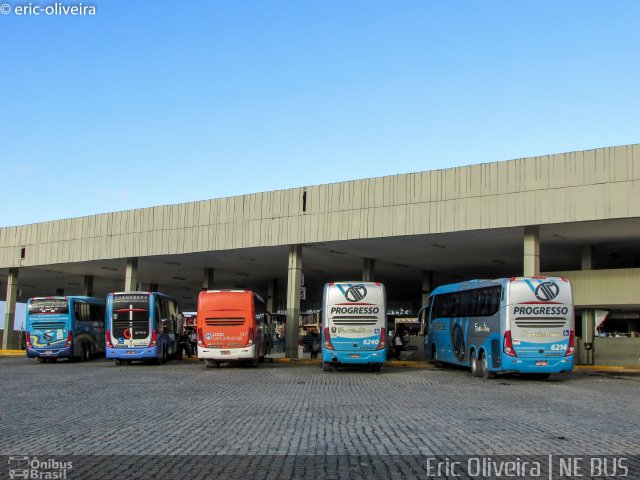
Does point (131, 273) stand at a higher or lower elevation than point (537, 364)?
higher

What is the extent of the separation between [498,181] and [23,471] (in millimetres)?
23415

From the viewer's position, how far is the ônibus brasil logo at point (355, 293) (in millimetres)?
26156

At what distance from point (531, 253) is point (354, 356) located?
8174 millimetres

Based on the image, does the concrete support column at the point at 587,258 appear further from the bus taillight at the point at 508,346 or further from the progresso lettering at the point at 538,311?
the bus taillight at the point at 508,346

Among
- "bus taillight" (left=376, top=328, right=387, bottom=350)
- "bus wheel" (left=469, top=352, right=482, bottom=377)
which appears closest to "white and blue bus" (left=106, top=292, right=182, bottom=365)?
"bus taillight" (left=376, top=328, right=387, bottom=350)

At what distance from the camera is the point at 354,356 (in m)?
26.1

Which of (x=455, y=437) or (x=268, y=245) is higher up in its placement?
(x=268, y=245)

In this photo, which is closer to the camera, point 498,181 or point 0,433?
point 0,433

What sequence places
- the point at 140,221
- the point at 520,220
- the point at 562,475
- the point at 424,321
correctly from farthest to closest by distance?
the point at 140,221 < the point at 424,321 < the point at 520,220 < the point at 562,475

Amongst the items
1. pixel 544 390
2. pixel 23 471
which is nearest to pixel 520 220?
pixel 544 390

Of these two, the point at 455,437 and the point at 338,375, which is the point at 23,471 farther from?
the point at 338,375

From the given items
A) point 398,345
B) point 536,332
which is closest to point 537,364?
point 536,332

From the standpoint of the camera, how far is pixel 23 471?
7789 mm

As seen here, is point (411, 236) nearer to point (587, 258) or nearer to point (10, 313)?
point (587, 258)
